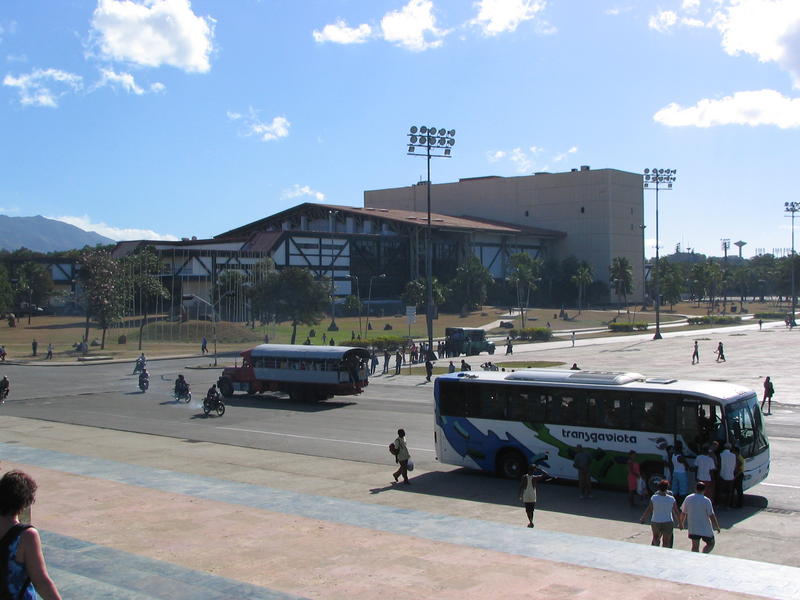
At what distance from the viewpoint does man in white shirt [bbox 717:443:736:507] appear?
49.4 feet

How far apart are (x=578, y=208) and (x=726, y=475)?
5126 inches

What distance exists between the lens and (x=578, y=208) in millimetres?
141250

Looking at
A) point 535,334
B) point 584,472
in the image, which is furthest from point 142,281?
point 584,472

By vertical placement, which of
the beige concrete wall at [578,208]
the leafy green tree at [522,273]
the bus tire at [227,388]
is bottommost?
the bus tire at [227,388]

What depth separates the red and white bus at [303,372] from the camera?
3359cm

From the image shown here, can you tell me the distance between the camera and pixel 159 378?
4519 cm

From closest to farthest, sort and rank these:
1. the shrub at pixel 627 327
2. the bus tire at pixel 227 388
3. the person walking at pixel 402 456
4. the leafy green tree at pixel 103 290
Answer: the person walking at pixel 402 456 < the bus tire at pixel 227 388 < the leafy green tree at pixel 103 290 < the shrub at pixel 627 327

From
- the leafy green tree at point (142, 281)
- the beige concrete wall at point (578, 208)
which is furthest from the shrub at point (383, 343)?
the beige concrete wall at point (578, 208)

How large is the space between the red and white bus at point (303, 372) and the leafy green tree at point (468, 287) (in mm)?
76366

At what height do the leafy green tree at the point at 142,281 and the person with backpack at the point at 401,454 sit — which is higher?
the leafy green tree at the point at 142,281

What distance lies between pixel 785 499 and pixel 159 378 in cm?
3624

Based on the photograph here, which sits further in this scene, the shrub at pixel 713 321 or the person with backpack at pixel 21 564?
the shrub at pixel 713 321

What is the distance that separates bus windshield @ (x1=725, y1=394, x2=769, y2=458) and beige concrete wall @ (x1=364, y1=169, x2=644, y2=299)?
412 ft

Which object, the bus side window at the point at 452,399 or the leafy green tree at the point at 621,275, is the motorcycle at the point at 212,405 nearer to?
the bus side window at the point at 452,399
